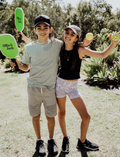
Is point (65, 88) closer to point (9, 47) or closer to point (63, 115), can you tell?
point (63, 115)

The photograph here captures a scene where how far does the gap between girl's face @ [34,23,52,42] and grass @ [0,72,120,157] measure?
168 cm

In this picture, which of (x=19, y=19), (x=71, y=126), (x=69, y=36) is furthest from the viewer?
(x=71, y=126)

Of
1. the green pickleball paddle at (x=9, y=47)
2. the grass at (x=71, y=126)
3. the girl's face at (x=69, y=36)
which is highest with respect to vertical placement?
the girl's face at (x=69, y=36)

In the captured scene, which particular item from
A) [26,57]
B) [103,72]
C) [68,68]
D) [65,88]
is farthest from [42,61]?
[103,72]

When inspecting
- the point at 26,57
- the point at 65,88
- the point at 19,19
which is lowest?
the point at 65,88

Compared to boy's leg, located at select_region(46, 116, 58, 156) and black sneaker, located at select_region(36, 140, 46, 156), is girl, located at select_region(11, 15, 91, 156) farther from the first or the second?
black sneaker, located at select_region(36, 140, 46, 156)

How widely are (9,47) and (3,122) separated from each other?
69.6 inches

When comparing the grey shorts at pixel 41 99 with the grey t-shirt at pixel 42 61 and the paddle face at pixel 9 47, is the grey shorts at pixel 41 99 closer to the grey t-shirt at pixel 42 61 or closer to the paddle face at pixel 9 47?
the grey t-shirt at pixel 42 61

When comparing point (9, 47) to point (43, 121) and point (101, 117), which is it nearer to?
point (43, 121)

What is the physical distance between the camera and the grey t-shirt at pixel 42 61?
6.09ft

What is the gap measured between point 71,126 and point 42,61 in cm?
156

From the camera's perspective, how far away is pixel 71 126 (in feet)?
9.18

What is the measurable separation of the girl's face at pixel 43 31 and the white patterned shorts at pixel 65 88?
589 millimetres

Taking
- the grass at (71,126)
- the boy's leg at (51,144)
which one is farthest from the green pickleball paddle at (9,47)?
the grass at (71,126)
